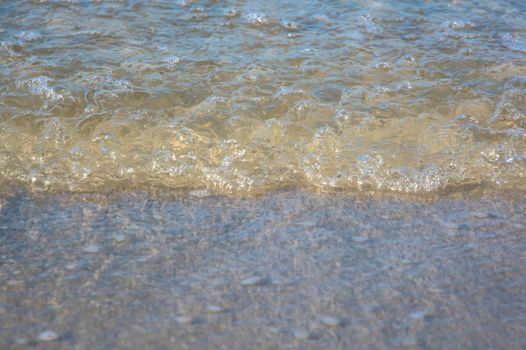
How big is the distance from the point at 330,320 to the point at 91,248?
101 cm

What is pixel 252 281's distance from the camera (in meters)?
2.36

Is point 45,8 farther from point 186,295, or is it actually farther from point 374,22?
point 186,295

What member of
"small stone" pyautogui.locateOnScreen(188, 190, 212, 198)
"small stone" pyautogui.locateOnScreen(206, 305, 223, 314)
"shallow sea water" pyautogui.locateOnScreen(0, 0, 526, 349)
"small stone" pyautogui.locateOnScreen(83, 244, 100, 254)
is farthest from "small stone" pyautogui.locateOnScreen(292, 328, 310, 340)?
"small stone" pyautogui.locateOnScreen(188, 190, 212, 198)

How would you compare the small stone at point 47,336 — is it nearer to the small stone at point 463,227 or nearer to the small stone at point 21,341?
the small stone at point 21,341

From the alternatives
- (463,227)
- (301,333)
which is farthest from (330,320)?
(463,227)

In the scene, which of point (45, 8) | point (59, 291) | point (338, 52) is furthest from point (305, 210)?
point (45, 8)

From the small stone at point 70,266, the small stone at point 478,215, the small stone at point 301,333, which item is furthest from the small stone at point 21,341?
the small stone at point 478,215

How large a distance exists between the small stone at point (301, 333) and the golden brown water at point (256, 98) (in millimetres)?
981

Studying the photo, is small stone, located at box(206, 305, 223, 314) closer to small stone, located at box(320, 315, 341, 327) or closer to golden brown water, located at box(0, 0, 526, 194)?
small stone, located at box(320, 315, 341, 327)

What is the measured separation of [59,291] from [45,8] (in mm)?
3203

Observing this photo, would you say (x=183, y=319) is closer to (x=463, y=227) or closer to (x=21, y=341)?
(x=21, y=341)

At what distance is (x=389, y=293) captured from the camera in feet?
7.54

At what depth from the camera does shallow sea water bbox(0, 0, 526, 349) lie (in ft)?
7.17

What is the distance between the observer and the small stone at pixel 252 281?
7.68 ft
